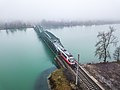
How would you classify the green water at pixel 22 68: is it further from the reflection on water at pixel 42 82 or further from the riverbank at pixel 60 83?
the riverbank at pixel 60 83

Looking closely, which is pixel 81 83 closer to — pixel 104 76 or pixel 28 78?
pixel 104 76

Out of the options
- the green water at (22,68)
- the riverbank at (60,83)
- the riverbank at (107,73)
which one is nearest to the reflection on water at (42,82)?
the green water at (22,68)

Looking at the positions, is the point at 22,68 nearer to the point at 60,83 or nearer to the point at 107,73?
the point at 60,83

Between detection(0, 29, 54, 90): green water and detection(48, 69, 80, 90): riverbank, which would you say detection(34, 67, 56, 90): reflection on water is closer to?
detection(0, 29, 54, 90): green water

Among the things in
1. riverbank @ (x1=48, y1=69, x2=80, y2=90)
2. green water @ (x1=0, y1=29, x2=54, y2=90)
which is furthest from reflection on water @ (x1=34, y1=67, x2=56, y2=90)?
riverbank @ (x1=48, y1=69, x2=80, y2=90)

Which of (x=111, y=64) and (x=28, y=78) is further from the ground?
(x=111, y=64)

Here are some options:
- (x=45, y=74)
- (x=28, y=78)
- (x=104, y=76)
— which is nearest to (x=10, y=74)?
(x=28, y=78)

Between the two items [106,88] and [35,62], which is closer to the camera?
[106,88]

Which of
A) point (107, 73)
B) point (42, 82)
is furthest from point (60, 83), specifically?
point (107, 73)
